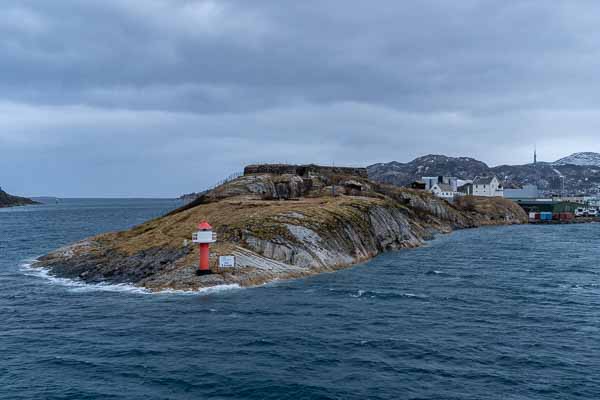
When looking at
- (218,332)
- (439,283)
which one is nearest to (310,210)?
(439,283)

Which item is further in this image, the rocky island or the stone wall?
the stone wall

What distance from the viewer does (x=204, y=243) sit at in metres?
59.3

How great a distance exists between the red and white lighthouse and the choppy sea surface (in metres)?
4.37

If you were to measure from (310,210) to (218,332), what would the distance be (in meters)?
48.1

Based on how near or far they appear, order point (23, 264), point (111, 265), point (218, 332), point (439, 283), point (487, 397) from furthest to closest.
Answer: point (23, 264) < point (111, 265) < point (439, 283) < point (218, 332) < point (487, 397)

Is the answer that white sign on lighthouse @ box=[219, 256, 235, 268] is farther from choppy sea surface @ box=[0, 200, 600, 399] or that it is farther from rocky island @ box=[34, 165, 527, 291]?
choppy sea surface @ box=[0, 200, 600, 399]

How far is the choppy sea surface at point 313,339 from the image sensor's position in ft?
101

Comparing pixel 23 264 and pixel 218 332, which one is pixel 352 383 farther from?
pixel 23 264

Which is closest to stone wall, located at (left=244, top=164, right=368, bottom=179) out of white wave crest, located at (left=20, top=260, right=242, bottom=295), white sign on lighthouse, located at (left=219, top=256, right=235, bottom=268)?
white wave crest, located at (left=20, top=260, right=242, bottom=295)

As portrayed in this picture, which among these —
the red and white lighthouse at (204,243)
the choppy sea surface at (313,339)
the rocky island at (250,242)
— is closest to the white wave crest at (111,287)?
the choppy sea surface at (313,339)

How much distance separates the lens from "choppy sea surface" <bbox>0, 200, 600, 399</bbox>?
30922 millimetres

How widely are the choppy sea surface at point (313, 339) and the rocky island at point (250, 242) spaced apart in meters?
4.09

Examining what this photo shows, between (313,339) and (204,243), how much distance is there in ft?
78.5

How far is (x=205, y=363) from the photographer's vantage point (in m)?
34.8
